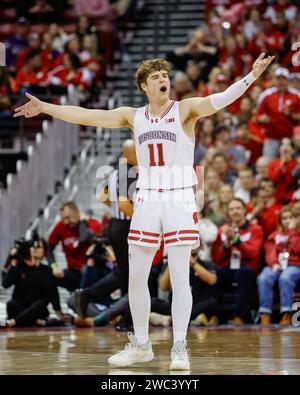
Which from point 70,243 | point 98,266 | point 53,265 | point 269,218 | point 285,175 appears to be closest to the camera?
point 98,266

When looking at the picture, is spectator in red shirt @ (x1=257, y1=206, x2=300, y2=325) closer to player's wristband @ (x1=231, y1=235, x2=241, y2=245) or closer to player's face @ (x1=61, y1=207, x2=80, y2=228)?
player's wristband @ (x1=231, y1=235, x2=241, y2=245)

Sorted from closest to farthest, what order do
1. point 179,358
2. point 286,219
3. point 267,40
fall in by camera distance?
point 179,358 < point 286,219 < point 267,40

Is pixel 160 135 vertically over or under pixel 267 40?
under

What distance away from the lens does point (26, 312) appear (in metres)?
13.4

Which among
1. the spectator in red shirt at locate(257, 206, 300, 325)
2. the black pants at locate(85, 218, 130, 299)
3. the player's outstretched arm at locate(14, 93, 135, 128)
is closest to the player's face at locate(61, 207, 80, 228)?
the black pants at locate(85, 218, 130, 299)

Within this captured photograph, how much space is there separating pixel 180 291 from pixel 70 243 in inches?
247

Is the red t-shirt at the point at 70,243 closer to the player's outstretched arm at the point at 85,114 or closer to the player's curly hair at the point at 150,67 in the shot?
the player's outstretched arm at the point at 85,114

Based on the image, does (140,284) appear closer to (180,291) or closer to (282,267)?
(180,291)

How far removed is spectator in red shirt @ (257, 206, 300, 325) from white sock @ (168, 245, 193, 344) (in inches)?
179

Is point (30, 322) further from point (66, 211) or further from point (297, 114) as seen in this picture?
point (297, 114)

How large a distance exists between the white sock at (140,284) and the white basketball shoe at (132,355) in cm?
4

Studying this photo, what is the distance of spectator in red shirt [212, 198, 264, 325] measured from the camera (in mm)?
13211

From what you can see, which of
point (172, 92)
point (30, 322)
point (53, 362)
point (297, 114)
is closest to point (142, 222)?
point (53, 362)

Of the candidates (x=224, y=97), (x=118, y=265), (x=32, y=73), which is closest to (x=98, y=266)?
(x=118, y=265)
